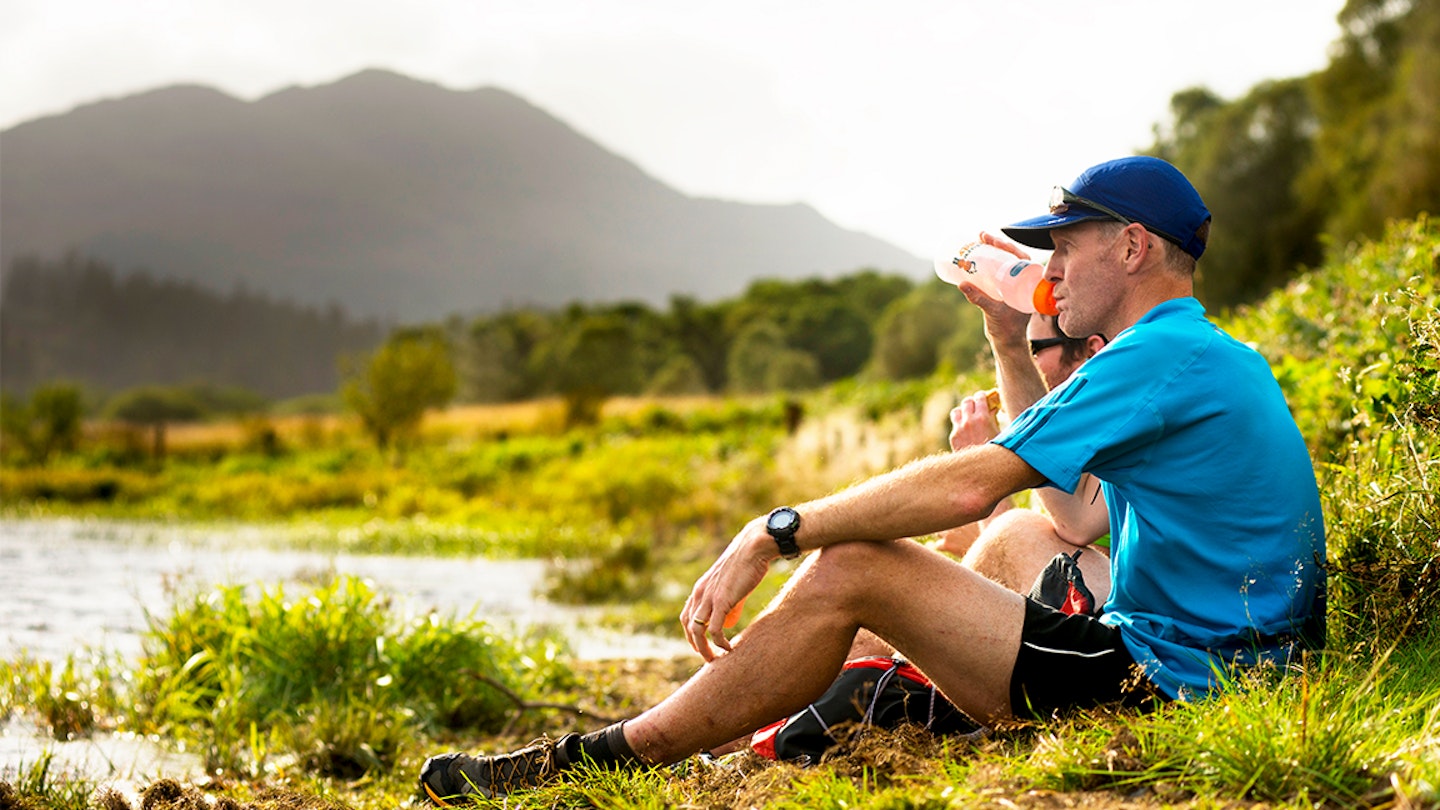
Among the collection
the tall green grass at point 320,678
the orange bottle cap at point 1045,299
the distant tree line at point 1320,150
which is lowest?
the tall green grass at point 320,678

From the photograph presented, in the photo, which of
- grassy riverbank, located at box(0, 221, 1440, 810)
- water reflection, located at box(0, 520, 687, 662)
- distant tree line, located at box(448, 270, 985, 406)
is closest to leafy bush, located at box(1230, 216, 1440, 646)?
grassy riverbank, located at box(0, 221, 1440, 810)

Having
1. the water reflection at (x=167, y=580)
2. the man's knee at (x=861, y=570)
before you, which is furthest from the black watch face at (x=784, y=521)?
the water reflection at (x=167, y=580)

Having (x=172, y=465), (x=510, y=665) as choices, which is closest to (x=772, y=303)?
(x=172, y=465)

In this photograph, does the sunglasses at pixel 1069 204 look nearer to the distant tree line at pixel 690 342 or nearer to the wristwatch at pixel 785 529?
the wristwatch at pixel 785 529

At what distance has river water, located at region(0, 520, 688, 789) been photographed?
4.68 m

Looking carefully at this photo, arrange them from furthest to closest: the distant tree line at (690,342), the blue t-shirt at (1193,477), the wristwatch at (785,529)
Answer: the distant tree line at (690,342), the wristwatch at (785,529), the blue t-shirt at (1193,477)

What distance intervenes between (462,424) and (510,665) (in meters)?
28.7

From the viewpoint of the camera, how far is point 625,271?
198 metres

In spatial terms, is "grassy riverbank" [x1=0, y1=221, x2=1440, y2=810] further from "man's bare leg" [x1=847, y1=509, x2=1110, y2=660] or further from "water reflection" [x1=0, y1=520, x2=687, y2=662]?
"man's bare leg" [x1=847, y1=509, x2=1110, y2=660]

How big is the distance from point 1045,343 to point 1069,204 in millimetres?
635

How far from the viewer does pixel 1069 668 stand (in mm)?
2832

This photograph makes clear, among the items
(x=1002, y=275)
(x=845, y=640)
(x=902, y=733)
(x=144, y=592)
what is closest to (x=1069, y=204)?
(x=1002, y=275)

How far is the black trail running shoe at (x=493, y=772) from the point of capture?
3.06 m

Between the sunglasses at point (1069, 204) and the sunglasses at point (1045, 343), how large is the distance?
55 cm
